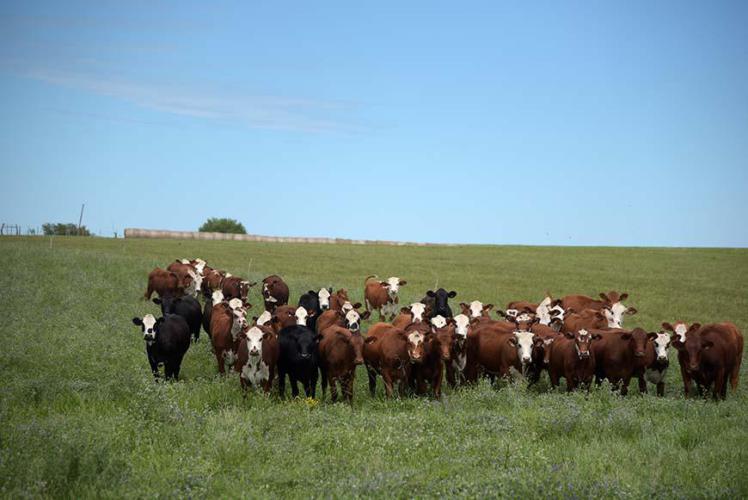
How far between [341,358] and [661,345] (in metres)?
6.61

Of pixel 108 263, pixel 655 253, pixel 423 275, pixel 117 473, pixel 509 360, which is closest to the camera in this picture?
pixel 117 473

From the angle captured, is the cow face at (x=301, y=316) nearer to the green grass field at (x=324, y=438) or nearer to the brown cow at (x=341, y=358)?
Result: the green grass field at (x=324, y=438)

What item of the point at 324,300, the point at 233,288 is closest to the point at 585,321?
the point at 324,300

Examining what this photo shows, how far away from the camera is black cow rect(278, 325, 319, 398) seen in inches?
618

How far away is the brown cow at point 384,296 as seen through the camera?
2938 centimetres

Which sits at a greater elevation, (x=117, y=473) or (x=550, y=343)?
(x=550, y=343)

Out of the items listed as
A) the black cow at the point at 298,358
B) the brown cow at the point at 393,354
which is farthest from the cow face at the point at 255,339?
the brown cow at the point at 393,354

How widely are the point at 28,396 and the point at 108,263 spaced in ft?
88.1

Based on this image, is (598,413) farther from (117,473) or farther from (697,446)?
(117,473)

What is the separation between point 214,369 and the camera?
1973cm

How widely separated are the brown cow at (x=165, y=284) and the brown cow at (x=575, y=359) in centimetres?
1726

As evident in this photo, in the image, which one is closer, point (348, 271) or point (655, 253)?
point (348, 271)

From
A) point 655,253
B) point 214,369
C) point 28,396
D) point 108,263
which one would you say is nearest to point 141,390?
point 28,396

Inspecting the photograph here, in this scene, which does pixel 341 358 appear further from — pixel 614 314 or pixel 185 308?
pixel 614 314
